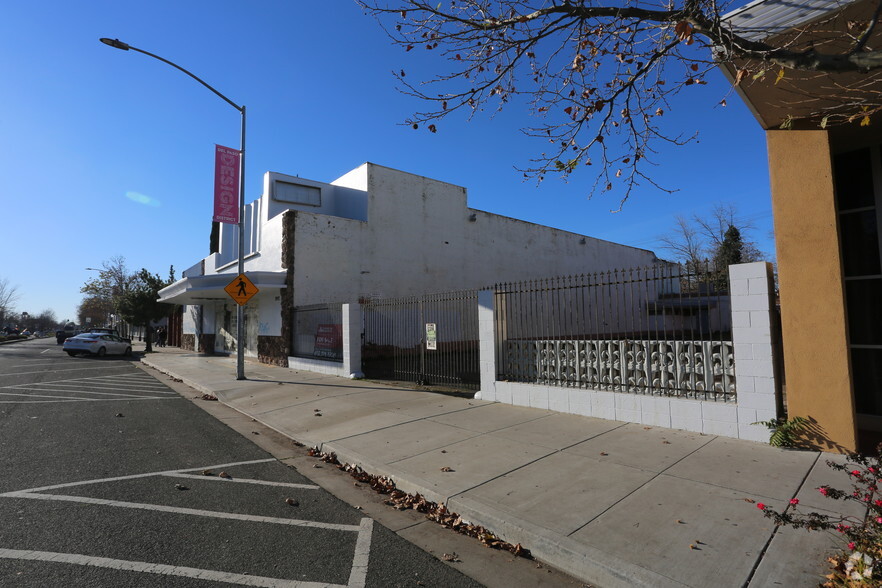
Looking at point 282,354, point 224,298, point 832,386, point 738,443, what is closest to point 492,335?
point 738,443

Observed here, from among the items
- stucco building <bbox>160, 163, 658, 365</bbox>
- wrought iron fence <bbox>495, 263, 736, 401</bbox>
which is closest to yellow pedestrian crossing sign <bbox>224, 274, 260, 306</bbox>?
stucco building <bbox>160, 163, 658, 365</bbox>

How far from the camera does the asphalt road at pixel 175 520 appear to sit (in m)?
3.27

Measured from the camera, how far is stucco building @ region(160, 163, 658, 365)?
18250 mm

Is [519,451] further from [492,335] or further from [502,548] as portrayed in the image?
[492,335]

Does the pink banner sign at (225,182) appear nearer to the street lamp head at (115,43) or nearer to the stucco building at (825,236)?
the street lamp head at (115,43)

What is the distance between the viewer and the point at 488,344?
9.48 m

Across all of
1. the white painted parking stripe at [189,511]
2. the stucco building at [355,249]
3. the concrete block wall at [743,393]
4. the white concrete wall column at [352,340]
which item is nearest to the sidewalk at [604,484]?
the concrete block wall at [743,393]

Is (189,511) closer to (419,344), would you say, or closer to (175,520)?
(175,520)

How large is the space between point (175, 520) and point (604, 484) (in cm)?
413

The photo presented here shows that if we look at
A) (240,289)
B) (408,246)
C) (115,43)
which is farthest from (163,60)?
(408,246)

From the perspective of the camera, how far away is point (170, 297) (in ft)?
81.1

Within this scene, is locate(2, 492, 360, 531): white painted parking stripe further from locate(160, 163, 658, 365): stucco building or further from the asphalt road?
locate(160, 163, 658, 365): stucco building

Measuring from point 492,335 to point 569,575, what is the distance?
20.3ft

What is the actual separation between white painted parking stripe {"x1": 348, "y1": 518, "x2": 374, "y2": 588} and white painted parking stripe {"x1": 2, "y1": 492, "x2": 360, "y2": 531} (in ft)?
0.36
